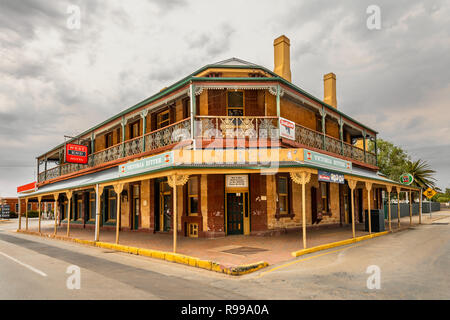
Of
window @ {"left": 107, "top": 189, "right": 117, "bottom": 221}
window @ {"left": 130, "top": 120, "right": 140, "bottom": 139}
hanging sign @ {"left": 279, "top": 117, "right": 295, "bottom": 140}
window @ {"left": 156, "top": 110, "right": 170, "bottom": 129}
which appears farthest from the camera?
window @ {"left": 107, "top": 189, "right": 117, "bottom": 221}

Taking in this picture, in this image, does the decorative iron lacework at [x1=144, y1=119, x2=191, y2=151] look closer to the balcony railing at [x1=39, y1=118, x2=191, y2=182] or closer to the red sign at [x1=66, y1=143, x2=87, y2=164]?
the balcony railing at [x1=39, y1=118, x2=191, y2=182]

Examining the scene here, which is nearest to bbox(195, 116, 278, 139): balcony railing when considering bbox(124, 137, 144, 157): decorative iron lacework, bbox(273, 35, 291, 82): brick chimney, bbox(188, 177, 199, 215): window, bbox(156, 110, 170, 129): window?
bbox(188, 177, 199, 215): window

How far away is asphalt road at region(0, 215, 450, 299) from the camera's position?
18.7 ft

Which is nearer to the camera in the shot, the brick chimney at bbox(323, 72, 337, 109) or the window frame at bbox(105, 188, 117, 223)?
the window frame at bbox(105, 188, 117, 223)

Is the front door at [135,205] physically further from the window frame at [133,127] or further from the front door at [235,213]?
the front door at [235,213]

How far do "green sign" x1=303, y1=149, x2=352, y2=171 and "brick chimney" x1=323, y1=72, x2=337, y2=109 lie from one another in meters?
12.9

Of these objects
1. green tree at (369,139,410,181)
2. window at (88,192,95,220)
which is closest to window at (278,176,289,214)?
window at (88,192,95,220)

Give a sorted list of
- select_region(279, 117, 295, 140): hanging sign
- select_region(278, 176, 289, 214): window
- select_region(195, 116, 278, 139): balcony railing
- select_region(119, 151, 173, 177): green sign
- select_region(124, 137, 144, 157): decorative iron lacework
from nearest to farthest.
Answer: select_region(119, 151, 173, 177): green sign
select_region(195, 116, 278, 139): balcony railing
select_region(279, 117, 295, 140): hanging sign
select_region(278, 176, 289, 214): window
select_region(124, 137, 144, 157): decorative iron lacework

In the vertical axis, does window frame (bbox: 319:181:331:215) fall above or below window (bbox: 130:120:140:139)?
below

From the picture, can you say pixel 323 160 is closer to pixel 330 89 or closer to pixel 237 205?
pixel 237 205

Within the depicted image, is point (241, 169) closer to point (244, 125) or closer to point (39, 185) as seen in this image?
point (244, 125)

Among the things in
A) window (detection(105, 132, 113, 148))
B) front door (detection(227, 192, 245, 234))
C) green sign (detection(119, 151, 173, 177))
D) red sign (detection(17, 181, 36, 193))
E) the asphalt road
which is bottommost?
the asphalt road

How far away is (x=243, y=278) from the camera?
7324 mm
